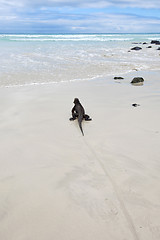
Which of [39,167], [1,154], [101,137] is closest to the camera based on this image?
[39,167]

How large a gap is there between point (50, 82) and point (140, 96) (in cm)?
404

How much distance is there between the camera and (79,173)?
3.64 m

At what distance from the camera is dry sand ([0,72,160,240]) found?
266cm

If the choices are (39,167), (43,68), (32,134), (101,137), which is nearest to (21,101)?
(32,134)

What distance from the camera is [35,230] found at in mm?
2604

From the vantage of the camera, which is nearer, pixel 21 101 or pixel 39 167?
pixel 39 167

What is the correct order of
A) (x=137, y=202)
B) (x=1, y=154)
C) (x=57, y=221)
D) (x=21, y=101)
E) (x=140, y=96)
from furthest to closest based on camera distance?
(x=140, y=96) < (x=21, y=101) < (x=1, y=154) < (x=137, y=202) < (x=57, y=221)

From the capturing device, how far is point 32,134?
199 inches

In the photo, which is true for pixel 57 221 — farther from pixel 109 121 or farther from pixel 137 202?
pixel 109 121

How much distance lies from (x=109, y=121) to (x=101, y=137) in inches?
36.7

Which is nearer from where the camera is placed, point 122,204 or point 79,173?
point 122,204

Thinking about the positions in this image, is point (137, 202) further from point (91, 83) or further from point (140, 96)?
point (91, 83)

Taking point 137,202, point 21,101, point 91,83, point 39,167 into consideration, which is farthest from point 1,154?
point 91,83

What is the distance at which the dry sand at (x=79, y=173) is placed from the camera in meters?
2.66
